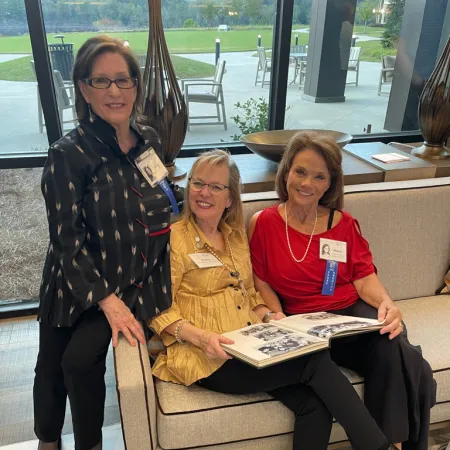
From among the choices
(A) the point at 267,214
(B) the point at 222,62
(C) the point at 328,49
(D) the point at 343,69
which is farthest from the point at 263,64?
(A) the point at 267,214

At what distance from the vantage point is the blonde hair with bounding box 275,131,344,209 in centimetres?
166

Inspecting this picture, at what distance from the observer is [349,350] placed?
1.56m

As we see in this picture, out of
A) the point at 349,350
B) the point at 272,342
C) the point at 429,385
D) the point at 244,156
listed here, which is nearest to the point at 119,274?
the point at 272,342

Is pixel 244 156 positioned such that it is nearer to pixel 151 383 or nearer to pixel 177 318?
pixel 177 318

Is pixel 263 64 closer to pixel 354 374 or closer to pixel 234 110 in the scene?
pixel 234 110

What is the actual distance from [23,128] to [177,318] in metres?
1.62

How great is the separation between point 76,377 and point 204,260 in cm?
55

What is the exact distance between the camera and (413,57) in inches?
130

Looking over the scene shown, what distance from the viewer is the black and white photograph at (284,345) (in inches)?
49.5

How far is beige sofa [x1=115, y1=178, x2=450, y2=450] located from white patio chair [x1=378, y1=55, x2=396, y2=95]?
5.00ft

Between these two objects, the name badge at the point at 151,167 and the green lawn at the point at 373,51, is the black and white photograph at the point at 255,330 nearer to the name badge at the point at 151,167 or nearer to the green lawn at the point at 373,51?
the name badge at the point at 151,167

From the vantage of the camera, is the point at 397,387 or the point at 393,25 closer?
the point at 397,387

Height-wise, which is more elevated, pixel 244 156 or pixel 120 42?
pixel 120 42

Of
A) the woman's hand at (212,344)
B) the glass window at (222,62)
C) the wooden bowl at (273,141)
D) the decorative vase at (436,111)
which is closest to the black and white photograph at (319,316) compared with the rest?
the woman's hand at (212,344)
